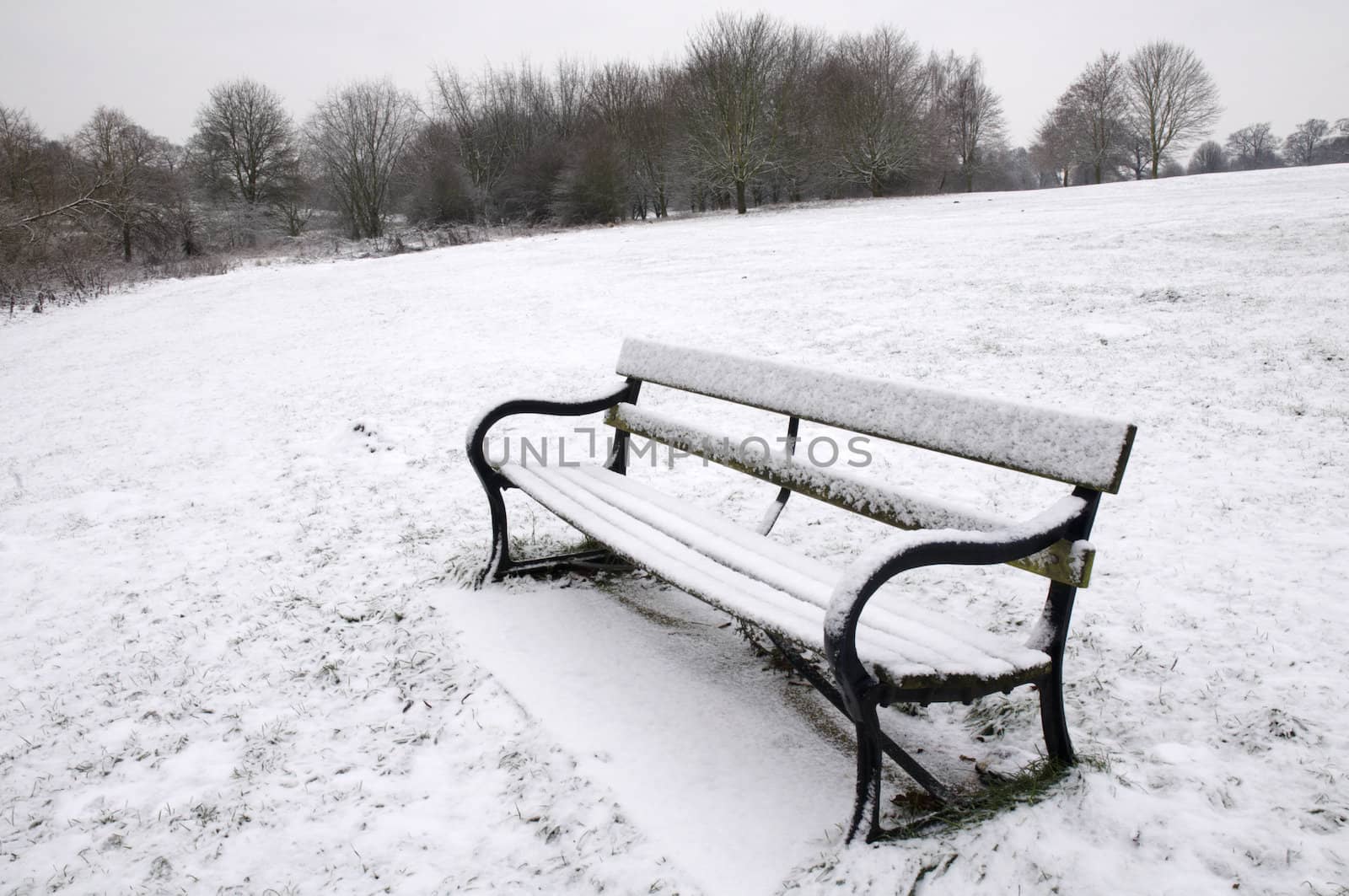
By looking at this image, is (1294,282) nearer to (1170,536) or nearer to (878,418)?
(1170,536)

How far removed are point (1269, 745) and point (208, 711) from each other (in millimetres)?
3449

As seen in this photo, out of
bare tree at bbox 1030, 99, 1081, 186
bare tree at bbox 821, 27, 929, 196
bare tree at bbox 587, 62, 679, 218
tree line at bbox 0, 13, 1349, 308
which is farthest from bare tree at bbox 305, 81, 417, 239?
bare tree at bbox 1030, 99, 1081, 186

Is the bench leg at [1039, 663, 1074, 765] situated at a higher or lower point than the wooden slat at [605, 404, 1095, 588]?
lower

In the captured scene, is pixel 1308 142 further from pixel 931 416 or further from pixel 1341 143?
pixel 931 416

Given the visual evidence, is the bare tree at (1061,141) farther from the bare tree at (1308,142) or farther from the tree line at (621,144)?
the bare tree at (1308,142)

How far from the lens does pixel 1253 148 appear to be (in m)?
74.9

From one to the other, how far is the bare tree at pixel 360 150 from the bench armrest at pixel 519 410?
43.2m

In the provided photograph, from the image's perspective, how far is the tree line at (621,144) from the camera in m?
31.9

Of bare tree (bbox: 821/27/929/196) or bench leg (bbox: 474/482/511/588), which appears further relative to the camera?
bare tree (bbox: 821/27/929/196)

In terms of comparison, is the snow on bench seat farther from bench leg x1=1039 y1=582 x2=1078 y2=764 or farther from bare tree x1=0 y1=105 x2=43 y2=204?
bare tree x1=0 y1=105 x2=43 y2=204

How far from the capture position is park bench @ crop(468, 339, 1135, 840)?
1785 millimetres

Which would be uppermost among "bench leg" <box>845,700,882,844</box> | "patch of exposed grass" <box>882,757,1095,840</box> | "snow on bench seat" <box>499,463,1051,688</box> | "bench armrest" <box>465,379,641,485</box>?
"bench armrest" <box>465,379,641,485</box>

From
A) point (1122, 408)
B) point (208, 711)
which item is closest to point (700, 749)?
point (208, 711)

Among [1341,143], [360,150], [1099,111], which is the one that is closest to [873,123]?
[1099,111]
